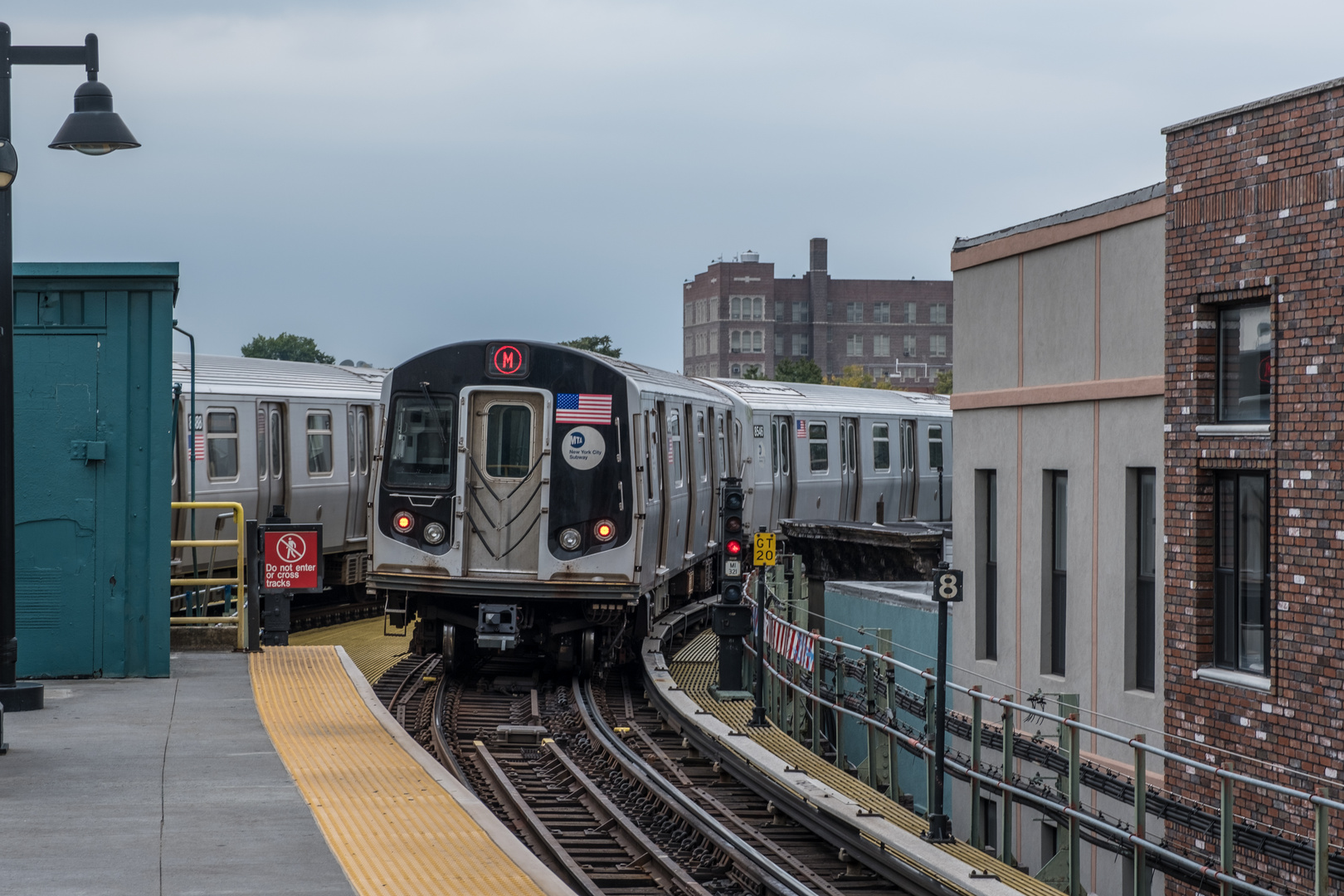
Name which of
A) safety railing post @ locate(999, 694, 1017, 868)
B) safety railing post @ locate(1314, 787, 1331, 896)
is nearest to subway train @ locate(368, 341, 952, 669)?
safety railing post @ locate(999, 694, 1017, 868)

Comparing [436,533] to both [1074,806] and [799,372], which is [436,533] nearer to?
[1074,806]

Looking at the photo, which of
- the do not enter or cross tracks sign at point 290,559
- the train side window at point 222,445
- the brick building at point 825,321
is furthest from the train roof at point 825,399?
the brick building at point 825,321

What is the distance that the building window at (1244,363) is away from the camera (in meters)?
11.9

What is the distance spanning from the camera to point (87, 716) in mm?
10852

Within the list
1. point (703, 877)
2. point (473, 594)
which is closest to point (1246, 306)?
point (703, 877)

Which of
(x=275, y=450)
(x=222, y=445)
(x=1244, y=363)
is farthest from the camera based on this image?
(x=275, y=450)

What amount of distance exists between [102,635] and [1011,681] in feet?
27.7

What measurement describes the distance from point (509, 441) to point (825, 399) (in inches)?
557

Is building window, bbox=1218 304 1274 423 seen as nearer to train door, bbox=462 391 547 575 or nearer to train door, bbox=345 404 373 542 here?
train door, bbox=462 391 547 575

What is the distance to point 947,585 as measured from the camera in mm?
10234

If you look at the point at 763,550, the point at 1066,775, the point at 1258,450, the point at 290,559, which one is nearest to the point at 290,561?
the point at 290,559

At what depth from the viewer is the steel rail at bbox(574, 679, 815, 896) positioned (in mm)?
9219

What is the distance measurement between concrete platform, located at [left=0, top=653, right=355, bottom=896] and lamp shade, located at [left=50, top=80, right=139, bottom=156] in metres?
3.92

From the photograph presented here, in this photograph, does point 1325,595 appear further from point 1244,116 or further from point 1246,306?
point 1244,116
